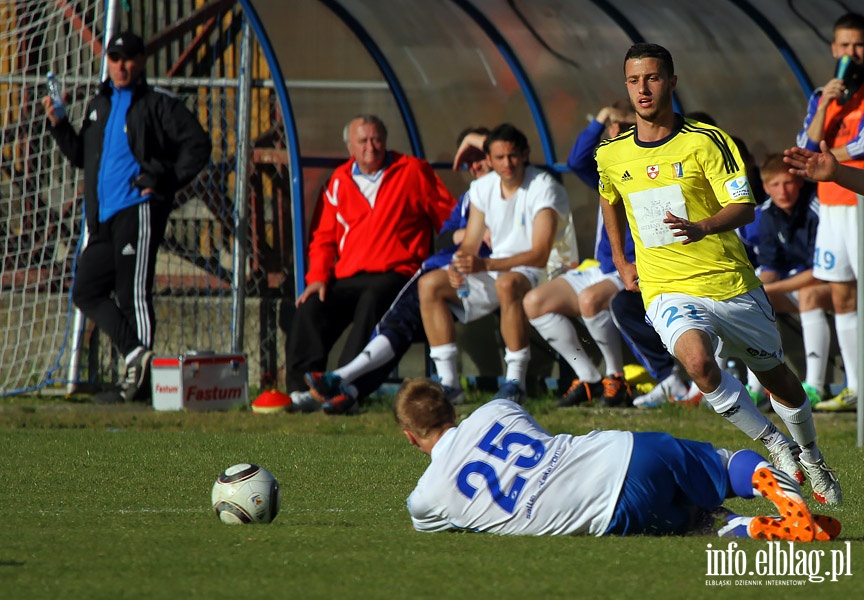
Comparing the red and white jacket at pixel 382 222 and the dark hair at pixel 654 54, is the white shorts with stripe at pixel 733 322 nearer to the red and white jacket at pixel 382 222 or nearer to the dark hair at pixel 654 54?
the dark hair at pixel 654 54

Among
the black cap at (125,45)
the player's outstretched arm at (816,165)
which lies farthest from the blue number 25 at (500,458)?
the black cap at (125,45)

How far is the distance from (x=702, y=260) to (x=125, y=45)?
5908 mm

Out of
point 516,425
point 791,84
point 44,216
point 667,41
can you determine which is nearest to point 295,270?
point 44,216

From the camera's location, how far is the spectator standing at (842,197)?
31.0 ft

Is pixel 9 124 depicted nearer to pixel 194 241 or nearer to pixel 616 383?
pixel 194 241

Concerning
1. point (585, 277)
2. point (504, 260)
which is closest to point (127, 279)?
point (504, 260)

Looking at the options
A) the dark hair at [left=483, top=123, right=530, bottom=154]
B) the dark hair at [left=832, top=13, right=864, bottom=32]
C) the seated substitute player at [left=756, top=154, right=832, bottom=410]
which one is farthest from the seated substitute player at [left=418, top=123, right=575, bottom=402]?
the dark hair at [left=832, top=13, right=864, bottom=32]

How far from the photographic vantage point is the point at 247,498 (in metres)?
5.59

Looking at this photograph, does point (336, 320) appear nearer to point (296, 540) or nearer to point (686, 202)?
point (686, 202)

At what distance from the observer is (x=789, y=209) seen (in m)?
10.5

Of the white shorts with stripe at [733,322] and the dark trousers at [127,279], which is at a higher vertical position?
the dark trousers at [127,279]

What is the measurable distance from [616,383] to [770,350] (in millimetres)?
4004

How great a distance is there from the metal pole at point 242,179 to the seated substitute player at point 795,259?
4.27 m

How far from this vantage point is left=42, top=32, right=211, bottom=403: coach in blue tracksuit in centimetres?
1081
